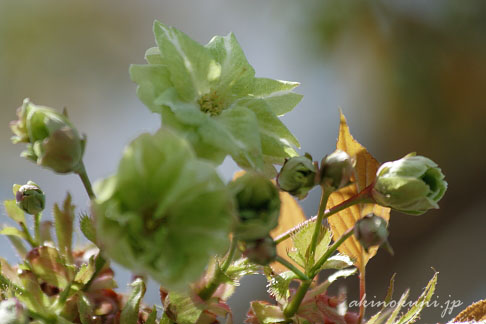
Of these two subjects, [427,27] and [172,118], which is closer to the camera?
[172,118]

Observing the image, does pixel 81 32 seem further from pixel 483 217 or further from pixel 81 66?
pixel 483 217

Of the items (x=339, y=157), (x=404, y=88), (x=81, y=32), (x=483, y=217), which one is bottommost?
(x=483, y=217)

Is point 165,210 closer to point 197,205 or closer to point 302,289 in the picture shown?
point 197,205

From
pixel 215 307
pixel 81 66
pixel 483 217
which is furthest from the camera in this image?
pixel 81 66

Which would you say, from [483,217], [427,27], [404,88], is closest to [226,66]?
[483,217]

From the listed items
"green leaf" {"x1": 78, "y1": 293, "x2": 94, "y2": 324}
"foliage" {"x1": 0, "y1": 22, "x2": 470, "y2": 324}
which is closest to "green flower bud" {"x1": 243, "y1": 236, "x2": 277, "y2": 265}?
"foliage" {"x1": 0, "y1": 22, "x2": 470, "y2": 324}

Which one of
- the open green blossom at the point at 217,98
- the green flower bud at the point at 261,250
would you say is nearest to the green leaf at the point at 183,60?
the open green blossom at the point at 217,98

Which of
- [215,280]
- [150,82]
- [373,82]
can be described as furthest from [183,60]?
[373,82]
